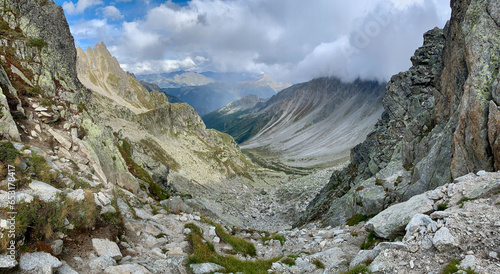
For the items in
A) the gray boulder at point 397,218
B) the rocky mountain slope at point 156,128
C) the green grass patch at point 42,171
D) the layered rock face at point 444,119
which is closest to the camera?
the gray boulder at point 397,218

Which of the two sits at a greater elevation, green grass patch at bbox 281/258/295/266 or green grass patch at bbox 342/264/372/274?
green grass patch at bbox 342/264/372/274

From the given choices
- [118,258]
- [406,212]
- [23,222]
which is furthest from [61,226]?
[406,212]

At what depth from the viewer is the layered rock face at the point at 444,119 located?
53.2 ft

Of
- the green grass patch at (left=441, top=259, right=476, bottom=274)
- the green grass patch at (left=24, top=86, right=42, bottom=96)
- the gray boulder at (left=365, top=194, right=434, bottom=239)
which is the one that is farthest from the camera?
the green grass patch at (left=24, top=86, right=42, bottom=96)

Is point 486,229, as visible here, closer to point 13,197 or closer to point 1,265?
point 1,265

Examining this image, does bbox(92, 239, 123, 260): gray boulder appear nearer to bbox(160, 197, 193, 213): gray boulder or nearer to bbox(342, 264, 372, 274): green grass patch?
bbox(342, 264, 372, 274): green grass patch

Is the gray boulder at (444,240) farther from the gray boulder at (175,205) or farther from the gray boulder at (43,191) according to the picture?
the gray boulder at (175,205)

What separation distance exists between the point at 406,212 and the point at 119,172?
2959 cm

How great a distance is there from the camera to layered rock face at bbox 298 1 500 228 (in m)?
16.2

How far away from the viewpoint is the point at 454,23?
2561cm

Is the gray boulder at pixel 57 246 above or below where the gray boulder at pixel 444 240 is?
above

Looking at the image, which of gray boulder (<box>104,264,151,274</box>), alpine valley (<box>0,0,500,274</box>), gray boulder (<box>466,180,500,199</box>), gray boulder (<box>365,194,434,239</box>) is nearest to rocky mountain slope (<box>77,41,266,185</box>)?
alpine valley (<box>0,0,500,274</box>)

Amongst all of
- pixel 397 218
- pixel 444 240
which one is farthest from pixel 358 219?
pixel 444 240

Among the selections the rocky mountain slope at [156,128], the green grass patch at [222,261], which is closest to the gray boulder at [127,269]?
the green grass patch at [222,261]
